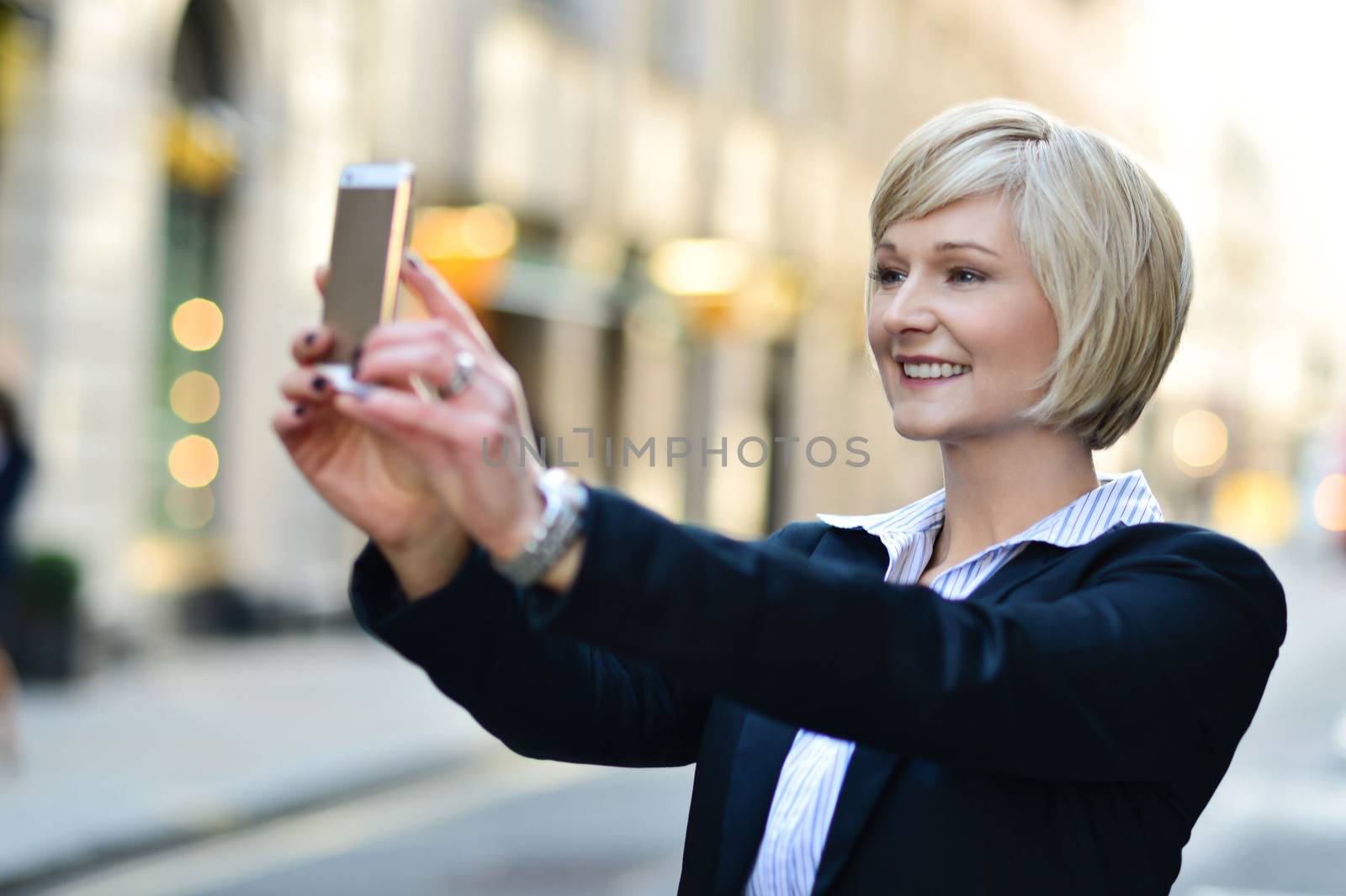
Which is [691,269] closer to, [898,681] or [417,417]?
[898,681]

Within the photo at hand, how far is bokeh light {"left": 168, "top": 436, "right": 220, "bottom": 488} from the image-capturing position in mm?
13453

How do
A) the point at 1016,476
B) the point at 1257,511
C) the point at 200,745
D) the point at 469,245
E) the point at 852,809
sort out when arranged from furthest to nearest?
the point at 1257,511 → the point at 469,245 → the point at 200,745 → the point at 1016,476 → the point at 852,809

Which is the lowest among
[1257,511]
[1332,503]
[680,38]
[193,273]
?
[1257,511]

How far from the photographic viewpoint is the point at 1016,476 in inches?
75.7

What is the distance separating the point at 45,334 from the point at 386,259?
10669 millimetres

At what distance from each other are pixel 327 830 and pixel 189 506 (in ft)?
21.3

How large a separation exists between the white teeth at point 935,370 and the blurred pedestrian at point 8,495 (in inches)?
277

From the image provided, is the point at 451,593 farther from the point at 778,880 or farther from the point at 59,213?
the point at 59,213

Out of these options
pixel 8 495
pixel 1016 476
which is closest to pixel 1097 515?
pixel 1016 476

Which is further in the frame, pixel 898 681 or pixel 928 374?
pixel 928 374

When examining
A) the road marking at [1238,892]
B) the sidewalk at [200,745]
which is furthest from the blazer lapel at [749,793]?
the road marking at [1238,892]

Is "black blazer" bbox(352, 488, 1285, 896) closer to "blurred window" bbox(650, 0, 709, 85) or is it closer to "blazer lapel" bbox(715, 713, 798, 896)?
"blazer lapel" bbox(715, 713, 798, 896)

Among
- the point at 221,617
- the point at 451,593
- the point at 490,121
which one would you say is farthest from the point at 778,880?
the point at 490,121

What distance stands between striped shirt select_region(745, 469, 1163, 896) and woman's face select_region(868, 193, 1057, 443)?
12 centimetres
